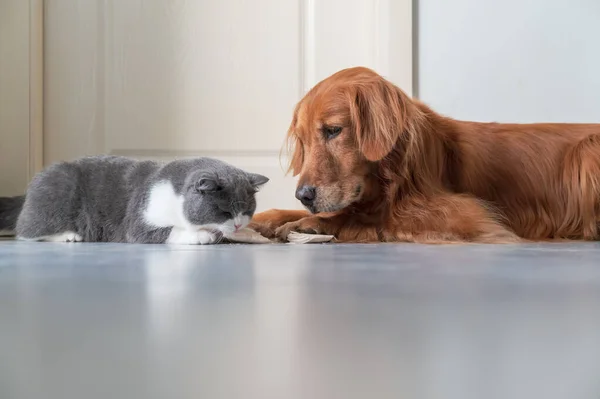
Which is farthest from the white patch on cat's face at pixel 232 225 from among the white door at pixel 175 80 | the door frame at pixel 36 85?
the door frame at pixel 36 85

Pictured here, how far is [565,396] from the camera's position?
1.08 ft

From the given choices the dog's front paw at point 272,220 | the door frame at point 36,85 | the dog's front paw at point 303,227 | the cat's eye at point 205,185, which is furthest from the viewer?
the door frame at point 36,85

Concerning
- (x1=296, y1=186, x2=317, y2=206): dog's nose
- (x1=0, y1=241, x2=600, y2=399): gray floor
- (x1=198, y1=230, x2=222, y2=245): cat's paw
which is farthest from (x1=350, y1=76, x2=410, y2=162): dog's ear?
(x1=0, y1=241, x2=600, y2=399): gray floor

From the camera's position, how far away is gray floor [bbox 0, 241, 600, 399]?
0.35 m

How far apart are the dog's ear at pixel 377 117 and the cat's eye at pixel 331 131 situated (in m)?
0.05

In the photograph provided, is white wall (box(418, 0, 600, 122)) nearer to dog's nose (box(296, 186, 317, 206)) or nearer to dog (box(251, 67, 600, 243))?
dog (box(251, 67, 600, 243))

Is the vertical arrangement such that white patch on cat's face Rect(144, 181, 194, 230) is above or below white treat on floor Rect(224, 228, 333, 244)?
above

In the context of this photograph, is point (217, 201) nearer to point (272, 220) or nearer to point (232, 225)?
point (232, 225)

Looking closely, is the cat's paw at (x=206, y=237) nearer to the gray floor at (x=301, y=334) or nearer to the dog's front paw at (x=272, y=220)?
the dog's front paw at (x=272, y=220)

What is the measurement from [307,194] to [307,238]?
117 millimetres

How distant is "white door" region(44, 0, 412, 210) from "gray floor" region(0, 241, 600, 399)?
1622mm

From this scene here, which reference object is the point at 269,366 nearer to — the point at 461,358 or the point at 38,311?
the point at 461,358

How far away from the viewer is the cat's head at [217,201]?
5.01ft

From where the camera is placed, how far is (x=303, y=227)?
1.62m
